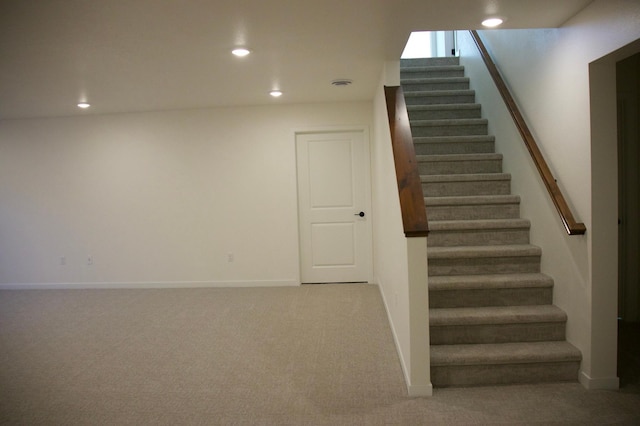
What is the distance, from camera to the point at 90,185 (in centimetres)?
577

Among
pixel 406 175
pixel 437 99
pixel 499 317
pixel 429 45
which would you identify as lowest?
pixel 499 317

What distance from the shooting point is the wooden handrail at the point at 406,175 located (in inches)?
98.8

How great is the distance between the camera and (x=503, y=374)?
271cm

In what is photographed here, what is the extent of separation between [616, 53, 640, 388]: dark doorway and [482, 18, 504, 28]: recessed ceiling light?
147 cm

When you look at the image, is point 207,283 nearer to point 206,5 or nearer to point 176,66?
point 176,66

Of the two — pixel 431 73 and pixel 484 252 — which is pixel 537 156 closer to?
pixel 484 252

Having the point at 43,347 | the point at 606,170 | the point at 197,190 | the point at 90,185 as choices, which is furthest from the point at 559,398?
the point at 90,185

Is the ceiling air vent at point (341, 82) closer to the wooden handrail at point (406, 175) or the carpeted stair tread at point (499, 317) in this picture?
Result: the wooden handrail at point (406, 175)

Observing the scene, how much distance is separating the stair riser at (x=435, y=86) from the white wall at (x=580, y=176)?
1634 millimetres

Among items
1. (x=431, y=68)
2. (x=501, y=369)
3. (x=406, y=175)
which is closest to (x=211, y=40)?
(x=406, y=175)

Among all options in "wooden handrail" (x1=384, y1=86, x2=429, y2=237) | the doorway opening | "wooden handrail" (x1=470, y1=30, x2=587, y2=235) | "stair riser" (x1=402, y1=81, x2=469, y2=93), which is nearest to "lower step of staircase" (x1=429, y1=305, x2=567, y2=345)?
"wooden handrail" (x1=470, y1=30, x2=587, y2=235)

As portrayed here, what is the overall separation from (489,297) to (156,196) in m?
4.26

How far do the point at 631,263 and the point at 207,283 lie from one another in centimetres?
453

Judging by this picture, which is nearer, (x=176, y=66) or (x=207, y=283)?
(x=176, y=66)
